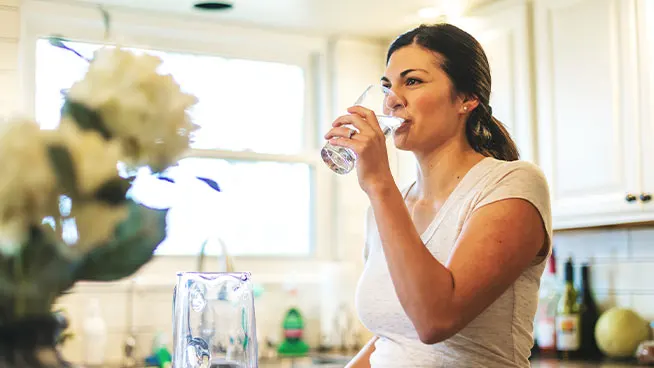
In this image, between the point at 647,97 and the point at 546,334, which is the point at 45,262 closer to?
the point at 647,97

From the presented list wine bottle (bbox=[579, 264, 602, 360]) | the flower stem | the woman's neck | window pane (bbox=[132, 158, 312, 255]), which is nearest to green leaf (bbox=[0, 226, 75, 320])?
the flower stem

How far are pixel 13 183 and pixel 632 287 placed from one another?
9.27ft

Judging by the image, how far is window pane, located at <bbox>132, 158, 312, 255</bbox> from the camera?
3672 mm

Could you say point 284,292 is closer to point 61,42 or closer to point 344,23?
point 344,23

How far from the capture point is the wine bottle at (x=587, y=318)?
3131 millimetres

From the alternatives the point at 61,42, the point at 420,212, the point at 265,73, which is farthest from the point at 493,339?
the point at 265,73

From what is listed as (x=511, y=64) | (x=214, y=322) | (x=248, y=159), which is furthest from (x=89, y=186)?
(x=248, y=159)

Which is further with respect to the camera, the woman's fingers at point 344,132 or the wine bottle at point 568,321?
the wine bottle at point 568,321

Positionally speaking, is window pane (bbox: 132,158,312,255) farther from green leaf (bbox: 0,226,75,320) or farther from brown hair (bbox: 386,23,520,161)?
green leaf (bbox: 0,226,75,320)

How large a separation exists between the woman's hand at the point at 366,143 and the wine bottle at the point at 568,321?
1.94 m

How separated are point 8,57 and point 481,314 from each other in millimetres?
2404

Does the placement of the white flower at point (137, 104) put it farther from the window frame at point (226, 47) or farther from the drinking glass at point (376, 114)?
the window frame at point (226, 47)

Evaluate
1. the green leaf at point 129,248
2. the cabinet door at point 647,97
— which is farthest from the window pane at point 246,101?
the green leaf at point 129,248

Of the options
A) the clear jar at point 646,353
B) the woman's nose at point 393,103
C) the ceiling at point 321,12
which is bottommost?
the clear jar at point 646,353
